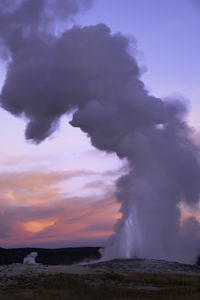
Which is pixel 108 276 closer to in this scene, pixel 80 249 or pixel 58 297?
pixel 58 297

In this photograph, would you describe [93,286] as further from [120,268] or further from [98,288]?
[120,268]

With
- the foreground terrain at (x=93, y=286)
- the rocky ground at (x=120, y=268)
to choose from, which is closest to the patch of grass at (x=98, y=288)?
the foreground terrain at (x=93, y=286)

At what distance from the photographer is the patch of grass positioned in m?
23.8

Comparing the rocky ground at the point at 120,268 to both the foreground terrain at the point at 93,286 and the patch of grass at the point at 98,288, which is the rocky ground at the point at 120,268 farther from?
the patch of grass at the point at 98,288

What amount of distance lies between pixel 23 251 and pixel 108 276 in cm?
13704

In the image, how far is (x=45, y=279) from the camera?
104ft

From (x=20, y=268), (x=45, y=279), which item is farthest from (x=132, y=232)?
(x=45, y=279)

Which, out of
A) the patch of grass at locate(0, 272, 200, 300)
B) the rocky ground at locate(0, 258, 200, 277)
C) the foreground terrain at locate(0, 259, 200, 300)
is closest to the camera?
the patch of grass at locate(0, 272, 200, 300)

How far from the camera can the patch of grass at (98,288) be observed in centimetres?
Answer: 2375

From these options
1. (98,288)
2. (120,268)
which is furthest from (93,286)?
(120,268)

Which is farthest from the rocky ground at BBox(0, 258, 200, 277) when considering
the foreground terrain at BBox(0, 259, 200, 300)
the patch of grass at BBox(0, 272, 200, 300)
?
the patch of grass at BBox(0, 272, 200, 300)

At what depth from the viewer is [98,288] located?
27.2 meters

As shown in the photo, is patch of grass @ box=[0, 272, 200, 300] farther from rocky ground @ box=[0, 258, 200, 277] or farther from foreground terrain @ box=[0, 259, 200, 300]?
rocky ground @ box=[0, 258, 200, 277]

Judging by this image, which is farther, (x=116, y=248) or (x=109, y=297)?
(x=116, y=248)
